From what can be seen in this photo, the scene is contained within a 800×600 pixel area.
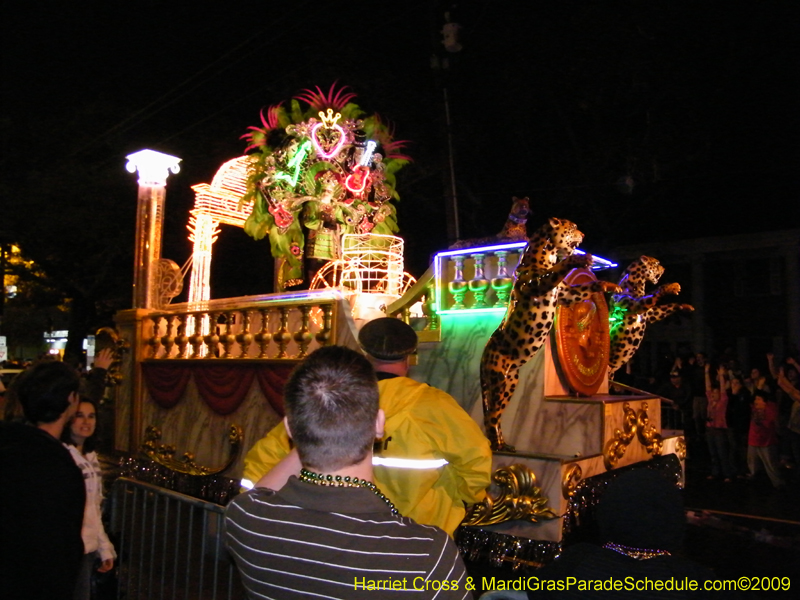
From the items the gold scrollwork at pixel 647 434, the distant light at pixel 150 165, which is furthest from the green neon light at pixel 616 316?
the distant light at pixel 150 165

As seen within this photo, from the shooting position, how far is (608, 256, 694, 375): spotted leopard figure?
6.58 meters

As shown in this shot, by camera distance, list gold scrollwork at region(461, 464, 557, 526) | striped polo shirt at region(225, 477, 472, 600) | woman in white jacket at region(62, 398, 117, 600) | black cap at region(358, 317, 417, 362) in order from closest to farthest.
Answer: striped polo shirt at region(225, 477, 472, 600) < black cap at region(358, 317, 417, 362) < woman in white jacket at region(62, 398, 117, 600) < gold scrollwork at region(461, 464, 557, 526)

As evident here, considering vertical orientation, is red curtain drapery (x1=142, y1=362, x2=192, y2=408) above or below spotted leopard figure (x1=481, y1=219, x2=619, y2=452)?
below

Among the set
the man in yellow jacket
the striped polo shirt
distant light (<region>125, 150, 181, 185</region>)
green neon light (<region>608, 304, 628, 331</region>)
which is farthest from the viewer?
distant light (<region>125, 150, 181, 185</region>)

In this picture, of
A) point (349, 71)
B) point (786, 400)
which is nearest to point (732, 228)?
point (786, 400)

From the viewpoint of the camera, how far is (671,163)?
46.2ft

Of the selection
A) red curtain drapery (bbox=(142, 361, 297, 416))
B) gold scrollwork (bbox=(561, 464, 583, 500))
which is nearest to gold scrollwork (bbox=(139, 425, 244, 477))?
red curtain drapery (bbox=(142, 361, 297, 416))

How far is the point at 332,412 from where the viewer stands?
1.69 meters

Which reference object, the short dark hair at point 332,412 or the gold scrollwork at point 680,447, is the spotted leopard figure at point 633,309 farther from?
the short dark hair at point 332,412

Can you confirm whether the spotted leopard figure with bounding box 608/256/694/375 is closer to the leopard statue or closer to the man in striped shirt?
the leopard statue

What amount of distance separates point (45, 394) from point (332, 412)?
1529mm

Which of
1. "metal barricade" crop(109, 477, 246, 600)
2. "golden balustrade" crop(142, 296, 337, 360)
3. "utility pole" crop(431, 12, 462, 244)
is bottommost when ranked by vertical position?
"metal barricade" crop(109, 477, 246, 600)

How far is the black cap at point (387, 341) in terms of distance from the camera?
268cm

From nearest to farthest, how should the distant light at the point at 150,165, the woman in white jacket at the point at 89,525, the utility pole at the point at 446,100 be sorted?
1. the woman in white jacket at the point at 89,525
2. the distant light at the point at 150,165
3. the utility pole at the point at 446,100
